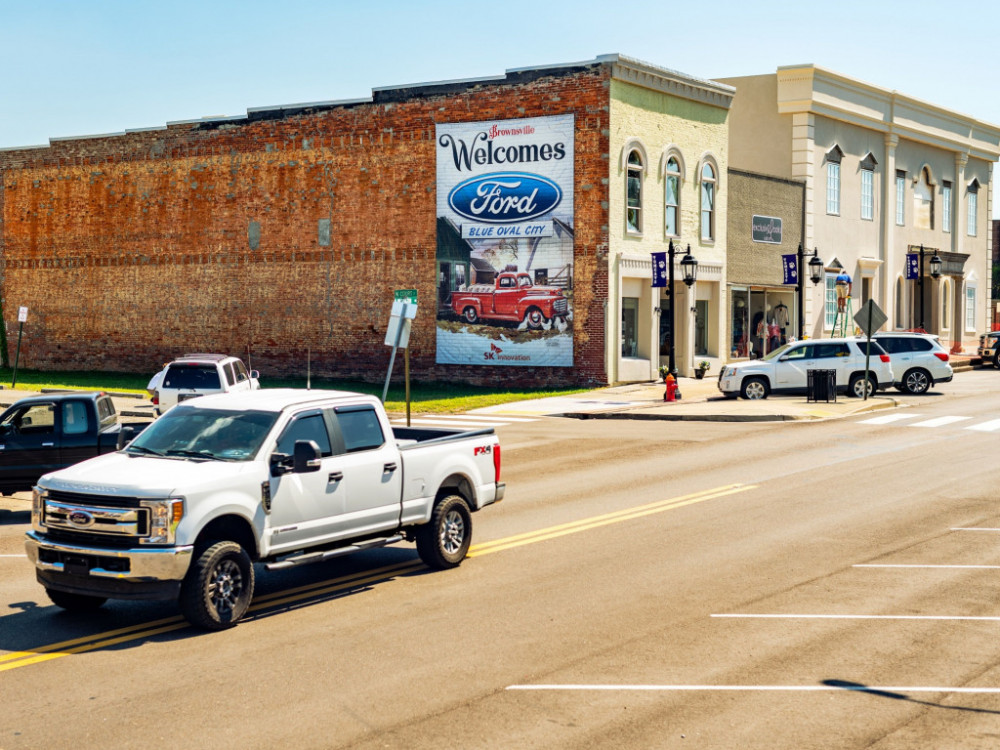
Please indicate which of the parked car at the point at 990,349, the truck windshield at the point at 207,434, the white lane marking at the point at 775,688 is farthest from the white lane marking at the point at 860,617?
the parked car at the point at 990,349

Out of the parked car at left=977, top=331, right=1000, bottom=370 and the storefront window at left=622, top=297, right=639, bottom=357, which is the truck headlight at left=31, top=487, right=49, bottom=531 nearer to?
the storefront window at left=622, top=297, right=639, bottom=357

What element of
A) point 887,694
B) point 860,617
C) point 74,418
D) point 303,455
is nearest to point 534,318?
point 74,418

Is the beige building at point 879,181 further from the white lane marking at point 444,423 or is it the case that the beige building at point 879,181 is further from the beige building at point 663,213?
the white lane marking at point 444,423

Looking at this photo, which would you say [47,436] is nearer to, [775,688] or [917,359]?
[775,688]

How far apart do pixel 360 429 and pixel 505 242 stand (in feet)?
89.7

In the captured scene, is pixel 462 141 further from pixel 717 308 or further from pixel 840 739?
pixel 840 739

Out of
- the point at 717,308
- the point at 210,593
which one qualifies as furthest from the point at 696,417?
the point at 210,593

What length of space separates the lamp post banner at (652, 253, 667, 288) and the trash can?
26.8ft

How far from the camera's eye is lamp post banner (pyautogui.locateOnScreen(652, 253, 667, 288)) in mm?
38741

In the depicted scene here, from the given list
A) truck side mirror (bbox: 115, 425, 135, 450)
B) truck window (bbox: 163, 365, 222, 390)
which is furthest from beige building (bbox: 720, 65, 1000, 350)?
truck side mirror (bbox: 115, 425, 135, 450)

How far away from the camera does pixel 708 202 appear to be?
42156mm

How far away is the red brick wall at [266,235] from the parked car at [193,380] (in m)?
14.7

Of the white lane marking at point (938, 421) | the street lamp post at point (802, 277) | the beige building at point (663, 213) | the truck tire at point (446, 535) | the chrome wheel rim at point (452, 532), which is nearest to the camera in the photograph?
the truck tire at point (446, 535)

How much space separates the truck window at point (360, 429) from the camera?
11500mm
